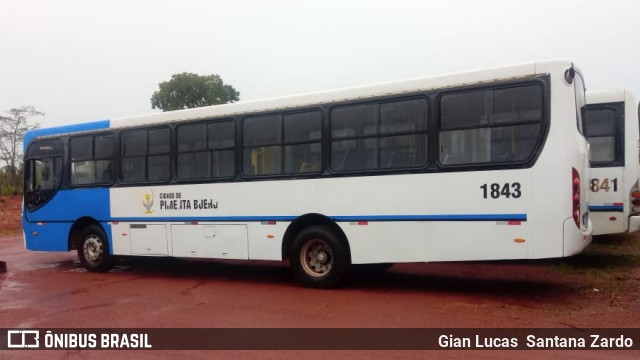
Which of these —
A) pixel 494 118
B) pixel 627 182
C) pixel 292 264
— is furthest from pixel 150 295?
pixel 627 182

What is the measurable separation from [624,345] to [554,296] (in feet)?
6.63

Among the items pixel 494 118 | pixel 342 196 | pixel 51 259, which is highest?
pixel 494 118

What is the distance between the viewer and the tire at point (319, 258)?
299 inches

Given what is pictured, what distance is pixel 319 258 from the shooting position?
26.1 feet

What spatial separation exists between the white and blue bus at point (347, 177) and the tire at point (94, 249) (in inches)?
1.1

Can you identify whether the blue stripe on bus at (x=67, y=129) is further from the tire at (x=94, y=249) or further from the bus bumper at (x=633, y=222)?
the bus bumper at (x=633, y=222)

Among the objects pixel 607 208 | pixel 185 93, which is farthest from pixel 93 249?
pixel 185 93

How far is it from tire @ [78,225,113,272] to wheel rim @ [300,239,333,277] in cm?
442

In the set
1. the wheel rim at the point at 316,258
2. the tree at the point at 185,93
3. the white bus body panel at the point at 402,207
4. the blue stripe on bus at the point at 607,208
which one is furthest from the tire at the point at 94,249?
the tree at the point at 185,93

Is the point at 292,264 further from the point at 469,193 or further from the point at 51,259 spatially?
the point at 51,259

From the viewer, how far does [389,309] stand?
6.65 meters

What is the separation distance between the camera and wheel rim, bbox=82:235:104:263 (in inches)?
405

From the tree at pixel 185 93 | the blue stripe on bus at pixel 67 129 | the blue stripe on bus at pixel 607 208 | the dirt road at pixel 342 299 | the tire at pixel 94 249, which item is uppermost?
the tree at pixel 185 93

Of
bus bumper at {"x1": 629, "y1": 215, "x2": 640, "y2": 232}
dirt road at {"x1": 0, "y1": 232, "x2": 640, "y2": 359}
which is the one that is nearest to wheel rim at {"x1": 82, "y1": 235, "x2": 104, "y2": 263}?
dirt road at {"x1": 0, "y1": 232, "x2": 640, "y2": 359}
